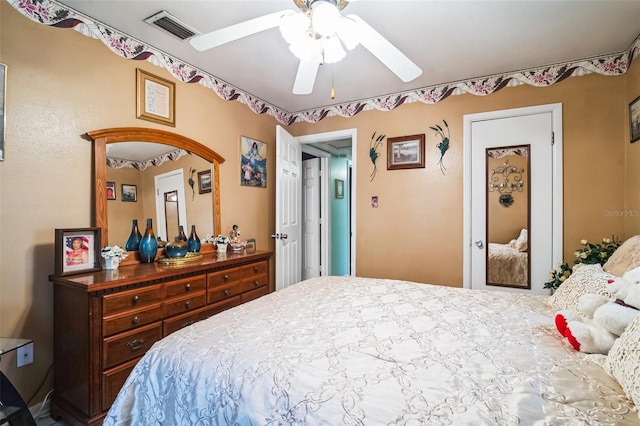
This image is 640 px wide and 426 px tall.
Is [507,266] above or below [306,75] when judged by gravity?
below

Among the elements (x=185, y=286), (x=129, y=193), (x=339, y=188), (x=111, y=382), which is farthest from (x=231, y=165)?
(x=339, y=188)

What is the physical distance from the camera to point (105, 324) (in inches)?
65.9

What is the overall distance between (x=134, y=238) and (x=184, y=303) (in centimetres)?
63

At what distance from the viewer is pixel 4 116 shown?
169 cm

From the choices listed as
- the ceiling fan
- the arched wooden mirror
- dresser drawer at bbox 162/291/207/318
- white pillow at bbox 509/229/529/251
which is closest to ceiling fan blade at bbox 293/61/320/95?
the ceiling fan

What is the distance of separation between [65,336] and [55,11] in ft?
6.38

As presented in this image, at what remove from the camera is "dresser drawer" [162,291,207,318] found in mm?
2006

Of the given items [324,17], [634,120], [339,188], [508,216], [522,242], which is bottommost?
[522,242]

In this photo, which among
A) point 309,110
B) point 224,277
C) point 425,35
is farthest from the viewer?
point 309,110

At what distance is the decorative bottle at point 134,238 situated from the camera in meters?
2.21

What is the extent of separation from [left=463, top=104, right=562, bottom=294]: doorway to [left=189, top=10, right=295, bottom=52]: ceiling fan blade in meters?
2.29

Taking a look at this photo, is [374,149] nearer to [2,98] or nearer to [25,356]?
[2,98]

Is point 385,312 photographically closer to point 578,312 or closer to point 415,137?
point 578,312

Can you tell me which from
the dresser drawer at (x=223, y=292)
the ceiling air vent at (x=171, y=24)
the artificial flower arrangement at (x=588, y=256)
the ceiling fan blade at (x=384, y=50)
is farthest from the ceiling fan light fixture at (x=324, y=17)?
the artificial flower arrangement at (x=588, y=256)
